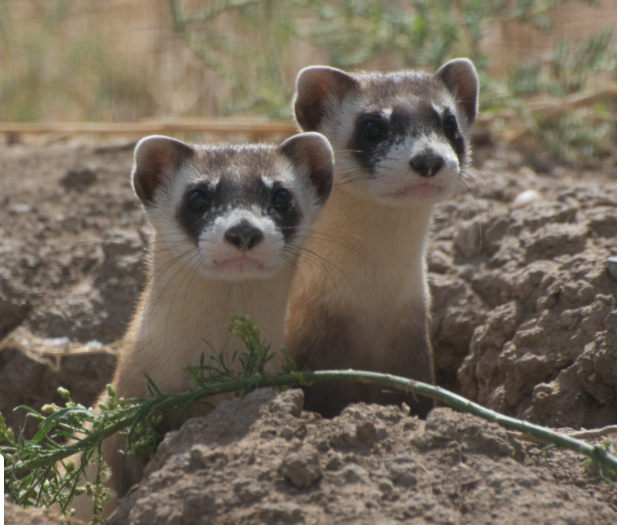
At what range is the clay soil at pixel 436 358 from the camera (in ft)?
6.41

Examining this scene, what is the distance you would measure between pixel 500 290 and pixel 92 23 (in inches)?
261

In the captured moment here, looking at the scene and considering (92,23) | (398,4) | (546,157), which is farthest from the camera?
(92,23)

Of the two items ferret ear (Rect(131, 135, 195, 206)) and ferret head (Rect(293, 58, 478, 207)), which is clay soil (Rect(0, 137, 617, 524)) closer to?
ferret head (Rect(293, 58, 478, 207))

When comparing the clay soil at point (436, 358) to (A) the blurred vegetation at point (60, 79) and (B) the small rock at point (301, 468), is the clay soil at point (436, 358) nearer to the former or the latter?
(B) the small rock at point (301, 468)

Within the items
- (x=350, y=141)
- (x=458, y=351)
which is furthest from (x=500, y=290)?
(x=350, y=141)

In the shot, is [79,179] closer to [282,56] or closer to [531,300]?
[531,300]

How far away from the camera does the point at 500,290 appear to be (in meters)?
3.82

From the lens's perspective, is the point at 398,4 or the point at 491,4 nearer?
the point at 491,4

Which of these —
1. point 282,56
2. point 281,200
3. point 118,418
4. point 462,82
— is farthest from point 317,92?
point 282,56

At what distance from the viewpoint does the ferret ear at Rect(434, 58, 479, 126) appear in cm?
345

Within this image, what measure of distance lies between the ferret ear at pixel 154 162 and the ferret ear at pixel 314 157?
365 mm

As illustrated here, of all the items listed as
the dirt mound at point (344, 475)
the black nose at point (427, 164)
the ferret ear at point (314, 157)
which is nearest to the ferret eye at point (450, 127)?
the black nose at point (427, 164)

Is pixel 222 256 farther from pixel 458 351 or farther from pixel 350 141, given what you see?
pixel 458 351

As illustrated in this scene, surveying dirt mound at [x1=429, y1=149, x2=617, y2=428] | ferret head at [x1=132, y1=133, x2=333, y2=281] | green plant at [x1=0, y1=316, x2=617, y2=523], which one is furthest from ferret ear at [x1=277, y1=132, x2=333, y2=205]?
dirt mound at [x1=429, y1=149, x2=617, y2=428]
